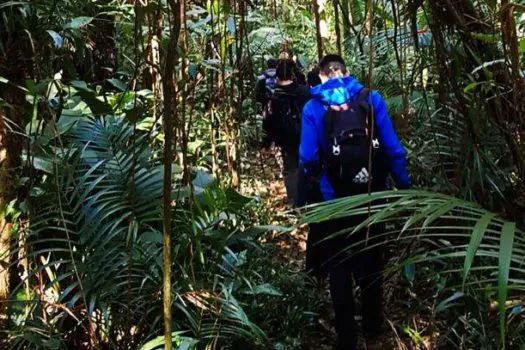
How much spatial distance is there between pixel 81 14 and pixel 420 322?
7.53 ft

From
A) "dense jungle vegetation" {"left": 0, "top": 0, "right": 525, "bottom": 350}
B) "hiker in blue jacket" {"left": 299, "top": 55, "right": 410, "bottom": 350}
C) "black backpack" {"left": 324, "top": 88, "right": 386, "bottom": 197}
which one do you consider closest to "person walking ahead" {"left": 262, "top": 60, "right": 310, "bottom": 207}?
"dense jungle vegetation" {"left": 0, "top": 0, "right": 525, "bottom": 350}

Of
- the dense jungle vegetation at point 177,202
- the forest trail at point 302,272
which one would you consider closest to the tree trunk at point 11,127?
the dense jungle vegetation at point 177,202

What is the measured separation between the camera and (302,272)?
12.7 ft

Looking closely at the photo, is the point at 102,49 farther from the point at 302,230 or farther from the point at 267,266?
the point at 302,230

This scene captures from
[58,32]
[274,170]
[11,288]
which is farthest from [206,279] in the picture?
[274,170]

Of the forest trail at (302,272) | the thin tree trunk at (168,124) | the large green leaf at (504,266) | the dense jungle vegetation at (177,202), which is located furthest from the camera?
the forest trail at (302,272)

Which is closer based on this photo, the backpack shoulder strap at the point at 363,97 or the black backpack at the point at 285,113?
the backpack shoulder strap at the point at 363,97

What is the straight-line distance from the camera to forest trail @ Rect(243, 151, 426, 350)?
10.8 feet

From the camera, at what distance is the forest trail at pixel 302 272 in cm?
329

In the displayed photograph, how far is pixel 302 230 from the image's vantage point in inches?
210

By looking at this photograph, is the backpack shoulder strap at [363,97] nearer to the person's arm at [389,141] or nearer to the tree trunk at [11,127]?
the person's arm at [389,141]

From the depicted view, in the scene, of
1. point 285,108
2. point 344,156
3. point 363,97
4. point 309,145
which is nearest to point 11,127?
point 309,145

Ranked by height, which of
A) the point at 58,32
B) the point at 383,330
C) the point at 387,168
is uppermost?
the point at 58,32

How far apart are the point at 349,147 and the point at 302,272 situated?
3.70 ft
